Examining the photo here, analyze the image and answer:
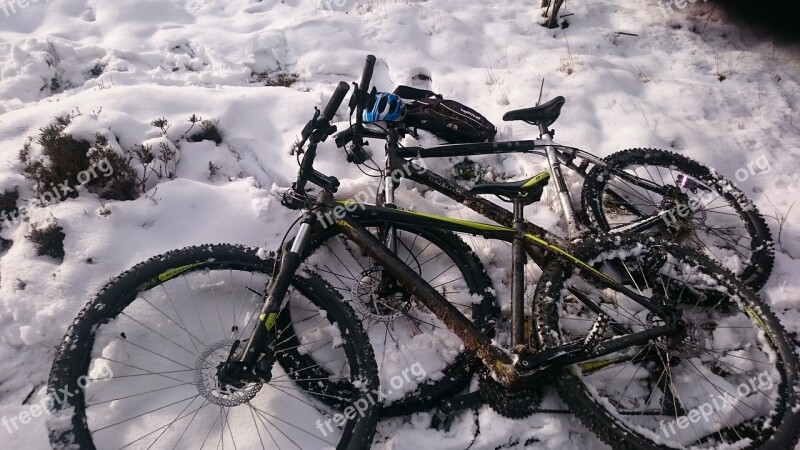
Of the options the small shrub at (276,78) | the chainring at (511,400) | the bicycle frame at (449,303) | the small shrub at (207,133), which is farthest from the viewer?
the small shrub at (276,78)

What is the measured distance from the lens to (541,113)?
3676mm

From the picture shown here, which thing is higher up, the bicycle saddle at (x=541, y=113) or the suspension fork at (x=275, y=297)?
the bicycle saddle at (x=541, y=113)

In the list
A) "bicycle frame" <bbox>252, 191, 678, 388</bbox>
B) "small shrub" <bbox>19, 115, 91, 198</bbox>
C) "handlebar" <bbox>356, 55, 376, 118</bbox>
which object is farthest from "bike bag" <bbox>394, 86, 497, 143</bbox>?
"small shrub" <bbox>19, 115, 91, 198</bbox>

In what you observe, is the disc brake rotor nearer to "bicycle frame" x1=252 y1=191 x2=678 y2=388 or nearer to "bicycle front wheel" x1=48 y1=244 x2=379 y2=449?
"bicycle front wheel" x1=48 y1=244 x2=379 y2=449

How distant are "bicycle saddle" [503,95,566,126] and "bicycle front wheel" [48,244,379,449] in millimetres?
2131

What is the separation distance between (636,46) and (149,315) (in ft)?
20.5

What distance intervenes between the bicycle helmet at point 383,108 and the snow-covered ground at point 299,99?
0.84m

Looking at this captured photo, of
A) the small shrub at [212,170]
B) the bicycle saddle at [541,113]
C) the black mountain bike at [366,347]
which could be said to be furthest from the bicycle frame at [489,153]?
the small shrub at [212,170]

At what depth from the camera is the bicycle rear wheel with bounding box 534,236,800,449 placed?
100 inches

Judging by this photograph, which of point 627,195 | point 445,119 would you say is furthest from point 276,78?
point 627,195

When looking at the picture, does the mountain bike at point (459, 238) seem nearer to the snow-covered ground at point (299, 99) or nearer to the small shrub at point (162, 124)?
the snow-covered ground at point (299, 99)

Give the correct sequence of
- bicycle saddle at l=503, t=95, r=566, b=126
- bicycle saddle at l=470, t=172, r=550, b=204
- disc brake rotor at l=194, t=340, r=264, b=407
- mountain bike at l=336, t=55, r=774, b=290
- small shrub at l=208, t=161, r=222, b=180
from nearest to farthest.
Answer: disc brake rotor at l=194, t=340, r=264, b=407 → bicycle saddle at l=470, t=172, r=550, b=204 → mountain bike at l=336, t=55, r=774, b=290 → bicycle saddle at l=503, t=95, r=566, b=126 → small shrub at l=208, t=161, r=222, b=180

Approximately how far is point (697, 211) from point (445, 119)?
233cm

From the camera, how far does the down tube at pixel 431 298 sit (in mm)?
2697
